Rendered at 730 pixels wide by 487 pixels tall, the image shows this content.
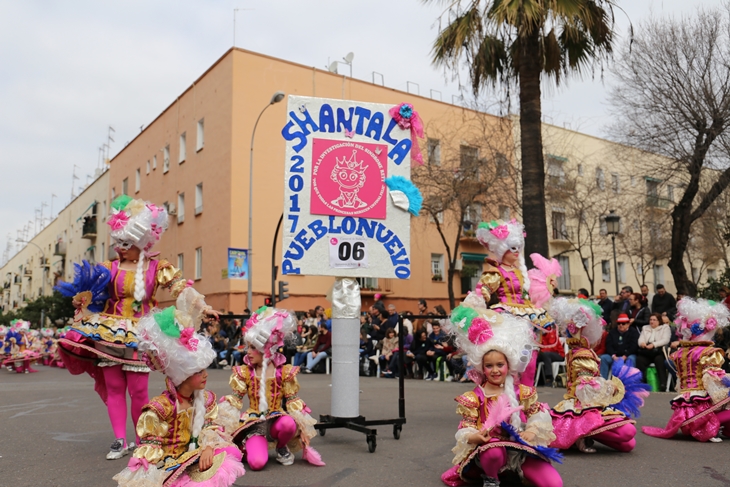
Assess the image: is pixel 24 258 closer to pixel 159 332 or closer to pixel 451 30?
pixel 451 30

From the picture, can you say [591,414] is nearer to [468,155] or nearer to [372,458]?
[372,458]

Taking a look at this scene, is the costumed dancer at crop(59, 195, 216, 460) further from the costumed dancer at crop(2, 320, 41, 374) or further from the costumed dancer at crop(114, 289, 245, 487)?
the costumed dancer at crop(2, 320, 41, 374)

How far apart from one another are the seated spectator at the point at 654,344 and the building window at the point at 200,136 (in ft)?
73.8

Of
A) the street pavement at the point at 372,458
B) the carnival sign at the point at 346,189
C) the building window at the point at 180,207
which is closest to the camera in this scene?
the street pavement at the point at 372,458

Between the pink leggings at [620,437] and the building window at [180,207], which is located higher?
the building window at [180,207]

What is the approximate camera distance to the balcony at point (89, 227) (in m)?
45.1

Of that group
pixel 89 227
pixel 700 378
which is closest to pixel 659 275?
pixel 89 227

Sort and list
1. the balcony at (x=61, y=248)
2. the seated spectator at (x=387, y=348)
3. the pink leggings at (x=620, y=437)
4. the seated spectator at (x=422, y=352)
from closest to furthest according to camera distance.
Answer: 1. the pink leggings at (x=620, y=437)
2. the seated spectator at (x=422, y=352)
3. the seated spectator at (x=387, y=348)
4. the balcony at (x=61, y=248)

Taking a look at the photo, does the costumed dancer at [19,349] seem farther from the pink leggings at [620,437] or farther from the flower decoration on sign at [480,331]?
the flower decoration on sign at [480,331]

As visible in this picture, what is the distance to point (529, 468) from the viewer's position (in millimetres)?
4453

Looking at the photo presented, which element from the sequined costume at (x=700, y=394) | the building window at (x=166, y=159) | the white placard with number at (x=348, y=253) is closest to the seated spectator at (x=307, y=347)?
the white placard with number at (x=348, y=253)

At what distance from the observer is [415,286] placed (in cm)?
3103

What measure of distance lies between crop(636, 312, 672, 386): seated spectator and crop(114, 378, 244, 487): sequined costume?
9.40 meters

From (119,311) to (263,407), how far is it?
5.28 feet
